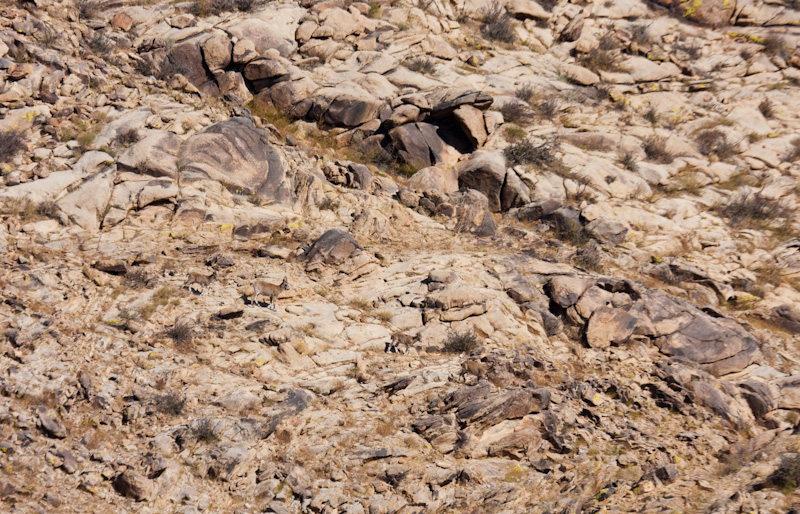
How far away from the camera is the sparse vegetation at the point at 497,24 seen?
19.8 m

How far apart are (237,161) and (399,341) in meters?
5.80

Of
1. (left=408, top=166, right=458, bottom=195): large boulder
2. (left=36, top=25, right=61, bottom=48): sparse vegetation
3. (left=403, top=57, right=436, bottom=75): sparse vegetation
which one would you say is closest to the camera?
(left=36, top=25, right=61, bottom=48): sparse vegetation

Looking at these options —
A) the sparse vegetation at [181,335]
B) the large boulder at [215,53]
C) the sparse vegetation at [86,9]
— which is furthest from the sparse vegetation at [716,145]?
the sparse vegetation at [86,9]

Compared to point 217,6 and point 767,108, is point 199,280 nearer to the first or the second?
point 217,6

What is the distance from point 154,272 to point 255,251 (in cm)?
194

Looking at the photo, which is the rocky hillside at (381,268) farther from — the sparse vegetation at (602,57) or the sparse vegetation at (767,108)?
the sparse vegetation at (767,108)

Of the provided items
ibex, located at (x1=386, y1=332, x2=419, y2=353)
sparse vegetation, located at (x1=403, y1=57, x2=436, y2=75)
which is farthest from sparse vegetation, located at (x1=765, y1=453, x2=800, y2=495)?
sparse vegetation, located at (x1=403, y1=57, x2=436, y2=75)

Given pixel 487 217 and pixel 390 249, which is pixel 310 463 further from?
pixel 487 217

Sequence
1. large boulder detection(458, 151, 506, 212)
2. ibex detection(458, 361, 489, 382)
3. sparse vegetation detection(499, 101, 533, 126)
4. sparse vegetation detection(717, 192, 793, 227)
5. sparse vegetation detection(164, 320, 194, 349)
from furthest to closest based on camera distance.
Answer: sparse vegetation detection(499, 101, 533, 126) → sparse vegetation detection(717, 192, 793, 227) → large boulder detection(458, 151, 506, 212) → ibex detection(458, 361, 489, 382) → sparse vegetation detection(164, 320, 194, 349)

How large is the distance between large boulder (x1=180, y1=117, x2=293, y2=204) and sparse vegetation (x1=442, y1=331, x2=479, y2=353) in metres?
5.14

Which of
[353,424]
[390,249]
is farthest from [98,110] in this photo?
[353,424]

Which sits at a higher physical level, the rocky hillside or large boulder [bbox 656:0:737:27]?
large boulder [bbox 656:0:737:27]

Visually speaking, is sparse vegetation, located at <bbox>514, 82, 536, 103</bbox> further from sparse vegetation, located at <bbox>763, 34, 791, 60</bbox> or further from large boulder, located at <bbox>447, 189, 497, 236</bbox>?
sparse vegetation, located at <bbox>763, 34, 791, 60</bbox>

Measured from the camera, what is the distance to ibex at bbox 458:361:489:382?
28.8ft
